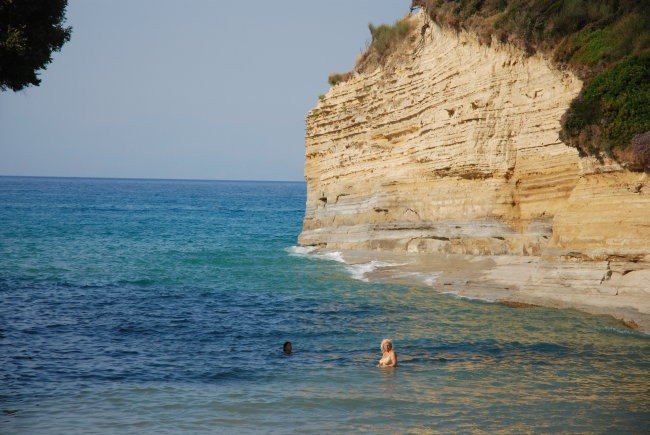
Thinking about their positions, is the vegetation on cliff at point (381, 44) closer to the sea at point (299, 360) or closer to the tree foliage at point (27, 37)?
the sea at point (299, 360)

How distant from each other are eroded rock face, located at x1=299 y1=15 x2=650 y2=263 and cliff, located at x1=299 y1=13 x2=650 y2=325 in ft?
0.18

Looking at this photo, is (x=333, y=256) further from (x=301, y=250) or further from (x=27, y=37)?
(x=27, y=37)

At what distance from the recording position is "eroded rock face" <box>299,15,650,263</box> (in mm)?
20938

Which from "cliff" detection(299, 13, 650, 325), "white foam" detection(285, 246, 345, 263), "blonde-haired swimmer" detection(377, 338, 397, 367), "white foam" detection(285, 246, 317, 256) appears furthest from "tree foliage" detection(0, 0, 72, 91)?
"white foam" detection(285, 246, 317, 256)

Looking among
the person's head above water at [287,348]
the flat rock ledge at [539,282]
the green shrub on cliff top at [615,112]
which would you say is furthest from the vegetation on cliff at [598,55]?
the person's head above water at [287,348]

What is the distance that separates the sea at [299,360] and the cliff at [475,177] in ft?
6.86

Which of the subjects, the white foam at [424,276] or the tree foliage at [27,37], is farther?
the white foam at [424,276]

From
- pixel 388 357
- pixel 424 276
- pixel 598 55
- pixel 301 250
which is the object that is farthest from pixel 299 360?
pixel 301 250

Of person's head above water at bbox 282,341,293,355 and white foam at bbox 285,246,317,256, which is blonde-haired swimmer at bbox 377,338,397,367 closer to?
person's head above water at bbox 282,341,293,355

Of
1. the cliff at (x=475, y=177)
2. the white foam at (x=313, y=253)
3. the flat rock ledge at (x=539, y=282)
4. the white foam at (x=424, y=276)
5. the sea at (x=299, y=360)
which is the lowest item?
the sea at (x=299, y=360)

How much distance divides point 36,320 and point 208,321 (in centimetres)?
459

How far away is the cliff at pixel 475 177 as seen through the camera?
20359 millimetres

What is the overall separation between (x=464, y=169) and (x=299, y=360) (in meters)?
14.7

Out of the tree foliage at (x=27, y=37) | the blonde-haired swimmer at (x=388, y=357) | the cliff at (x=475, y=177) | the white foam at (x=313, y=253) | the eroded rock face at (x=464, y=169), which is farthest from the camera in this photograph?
the white foam at (x=313, y=253)
